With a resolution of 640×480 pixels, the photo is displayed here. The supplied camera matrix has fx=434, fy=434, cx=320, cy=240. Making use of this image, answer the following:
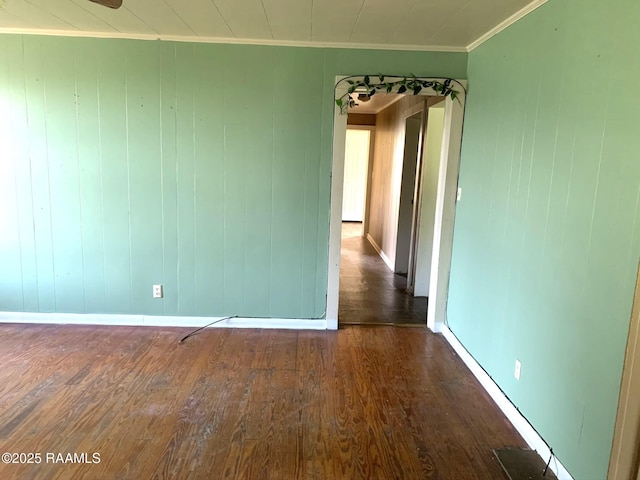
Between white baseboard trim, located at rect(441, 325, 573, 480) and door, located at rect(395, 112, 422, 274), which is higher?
door, located at rect(395, 112, 422, 274)

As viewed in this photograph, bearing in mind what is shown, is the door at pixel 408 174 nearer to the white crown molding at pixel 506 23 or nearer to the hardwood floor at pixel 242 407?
the white crown molding at pixel 506 23

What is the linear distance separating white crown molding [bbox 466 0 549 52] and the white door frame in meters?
0.29

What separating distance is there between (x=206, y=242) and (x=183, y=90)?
4.01 ft

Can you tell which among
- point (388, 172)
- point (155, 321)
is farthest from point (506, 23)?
point (388, 172)

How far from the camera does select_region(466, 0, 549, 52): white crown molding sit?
93.4 inches

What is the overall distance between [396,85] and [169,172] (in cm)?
195

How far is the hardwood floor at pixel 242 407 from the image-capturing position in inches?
80.0

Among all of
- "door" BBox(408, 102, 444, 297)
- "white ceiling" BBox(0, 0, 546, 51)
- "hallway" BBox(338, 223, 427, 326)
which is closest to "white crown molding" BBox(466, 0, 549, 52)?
"white ceiling" BBox(0, 0, 546, 51)

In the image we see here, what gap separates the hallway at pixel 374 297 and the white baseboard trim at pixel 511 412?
0.74 metres

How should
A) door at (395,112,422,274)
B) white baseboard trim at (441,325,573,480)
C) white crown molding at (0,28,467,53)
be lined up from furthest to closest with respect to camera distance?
door at (395,112,422,274)
white crown molding at (0,28,467,53)
white baseboard trim at (441,325,573,480)

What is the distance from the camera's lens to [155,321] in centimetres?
371

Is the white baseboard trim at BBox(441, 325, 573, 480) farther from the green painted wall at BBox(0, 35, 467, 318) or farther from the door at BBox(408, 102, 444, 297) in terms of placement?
the door at BBox(408, 102, 444, 297)

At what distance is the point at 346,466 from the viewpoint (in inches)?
79.7

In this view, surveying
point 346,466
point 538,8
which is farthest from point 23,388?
point 538,8
